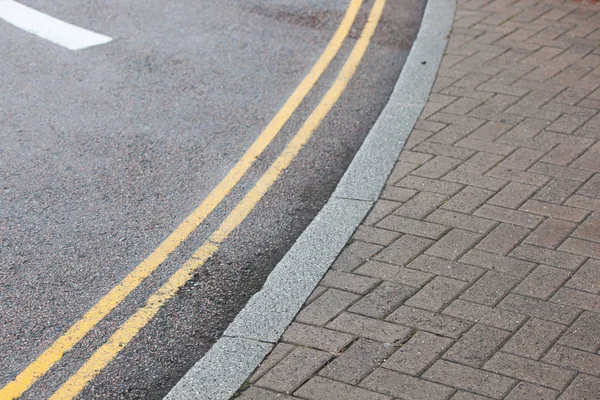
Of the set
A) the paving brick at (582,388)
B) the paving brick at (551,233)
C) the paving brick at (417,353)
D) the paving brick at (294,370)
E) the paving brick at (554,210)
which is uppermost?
the paving brick at (554,210)

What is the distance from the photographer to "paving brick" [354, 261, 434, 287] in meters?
5.03

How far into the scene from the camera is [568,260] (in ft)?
17.2

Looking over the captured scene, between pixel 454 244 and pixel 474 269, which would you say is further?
pixel 454 244

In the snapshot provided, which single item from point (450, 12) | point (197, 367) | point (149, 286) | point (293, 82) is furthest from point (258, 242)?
point (450, 12)

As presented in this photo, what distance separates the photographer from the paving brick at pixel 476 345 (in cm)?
438

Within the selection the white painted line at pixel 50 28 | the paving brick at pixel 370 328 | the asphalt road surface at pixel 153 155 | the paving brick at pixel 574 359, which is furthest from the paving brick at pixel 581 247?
the white painted line at pixel 50 28

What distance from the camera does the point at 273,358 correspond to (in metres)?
4.41

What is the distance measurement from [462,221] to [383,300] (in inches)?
41.4

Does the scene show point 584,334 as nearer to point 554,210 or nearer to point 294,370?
point 554,210

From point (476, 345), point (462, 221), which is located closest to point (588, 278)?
point (462, 221)

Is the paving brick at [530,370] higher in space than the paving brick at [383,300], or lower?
higher

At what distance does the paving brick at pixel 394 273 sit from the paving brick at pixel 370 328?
0.42 metres

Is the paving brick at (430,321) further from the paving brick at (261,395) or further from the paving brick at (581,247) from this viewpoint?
the paving brick at (581,247)

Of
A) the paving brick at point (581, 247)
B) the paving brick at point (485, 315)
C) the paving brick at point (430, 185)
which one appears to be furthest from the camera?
the paving brick at point (430, 185)
